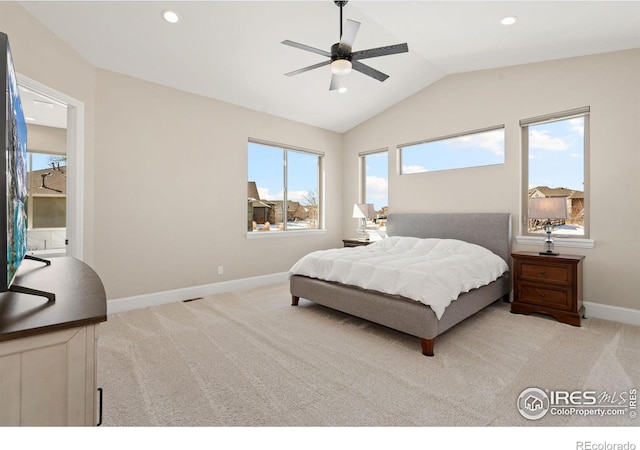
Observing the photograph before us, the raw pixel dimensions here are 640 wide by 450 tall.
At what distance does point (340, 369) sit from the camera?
7.38 ft

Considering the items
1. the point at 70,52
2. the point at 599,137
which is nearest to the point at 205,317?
the point at 70,52

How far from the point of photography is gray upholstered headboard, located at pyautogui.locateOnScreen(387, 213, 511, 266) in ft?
12.6

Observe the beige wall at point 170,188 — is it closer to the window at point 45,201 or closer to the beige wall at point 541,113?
the window at point 45,201

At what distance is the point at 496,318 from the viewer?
129 inches

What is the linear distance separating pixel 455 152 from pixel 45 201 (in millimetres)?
6460

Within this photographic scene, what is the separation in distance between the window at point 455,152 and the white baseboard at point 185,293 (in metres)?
2.86

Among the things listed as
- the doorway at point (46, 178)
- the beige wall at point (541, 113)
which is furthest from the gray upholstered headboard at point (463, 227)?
the doorway at point (46, 178)

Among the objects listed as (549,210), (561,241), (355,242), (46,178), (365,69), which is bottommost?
(355,242)

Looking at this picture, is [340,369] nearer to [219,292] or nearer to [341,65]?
[341,65]

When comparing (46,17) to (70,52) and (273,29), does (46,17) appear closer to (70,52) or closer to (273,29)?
(70,52)

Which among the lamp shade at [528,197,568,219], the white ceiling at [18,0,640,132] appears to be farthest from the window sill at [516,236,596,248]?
the white ceiling at [18,0,640,132]

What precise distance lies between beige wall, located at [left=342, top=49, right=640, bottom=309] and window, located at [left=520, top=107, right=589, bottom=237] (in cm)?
12

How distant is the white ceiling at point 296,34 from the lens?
272cm

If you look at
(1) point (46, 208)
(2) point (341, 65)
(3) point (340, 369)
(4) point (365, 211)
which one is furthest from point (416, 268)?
(1) point (46, 208)
